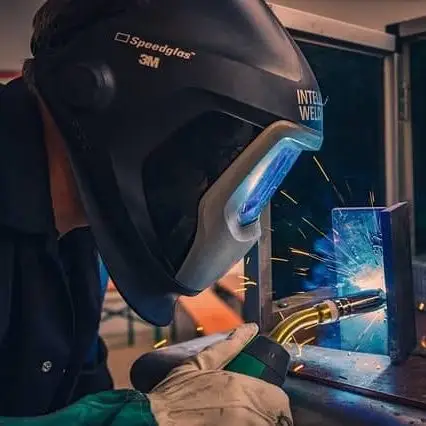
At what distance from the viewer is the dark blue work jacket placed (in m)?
0.80

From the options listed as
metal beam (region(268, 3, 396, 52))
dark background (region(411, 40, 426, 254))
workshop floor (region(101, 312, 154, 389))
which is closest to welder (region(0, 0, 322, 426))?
metal beam (region(268, 3, 396, 52))

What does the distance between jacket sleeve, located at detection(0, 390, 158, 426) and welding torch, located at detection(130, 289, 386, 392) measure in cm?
17

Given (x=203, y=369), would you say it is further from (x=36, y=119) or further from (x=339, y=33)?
(x=339, y=33)

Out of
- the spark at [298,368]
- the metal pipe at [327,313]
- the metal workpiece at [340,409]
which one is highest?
the metal pipe at [327,313]

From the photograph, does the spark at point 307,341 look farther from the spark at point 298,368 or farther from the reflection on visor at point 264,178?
the reflection on visor at point 264,178

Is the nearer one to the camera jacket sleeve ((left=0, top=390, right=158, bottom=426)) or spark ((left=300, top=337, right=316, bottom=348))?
jacket sleeve ((left=0, top=390, right=158, bottom=426))

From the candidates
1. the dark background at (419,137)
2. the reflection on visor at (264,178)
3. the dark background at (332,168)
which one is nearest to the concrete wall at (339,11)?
the dark background at (419,137)

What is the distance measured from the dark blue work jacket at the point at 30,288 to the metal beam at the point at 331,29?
42 cm

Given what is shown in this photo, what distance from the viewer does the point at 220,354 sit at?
884 mm

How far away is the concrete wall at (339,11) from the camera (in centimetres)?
260

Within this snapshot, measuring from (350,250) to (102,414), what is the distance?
0.55 meters

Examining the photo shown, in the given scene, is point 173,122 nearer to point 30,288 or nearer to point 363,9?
point 30,288

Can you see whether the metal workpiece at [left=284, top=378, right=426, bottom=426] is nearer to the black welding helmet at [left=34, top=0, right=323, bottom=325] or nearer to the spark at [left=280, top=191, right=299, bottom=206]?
the black welding helmet at [left=34, top=0, right=323, bottom=325]

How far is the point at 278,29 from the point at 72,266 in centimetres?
42
